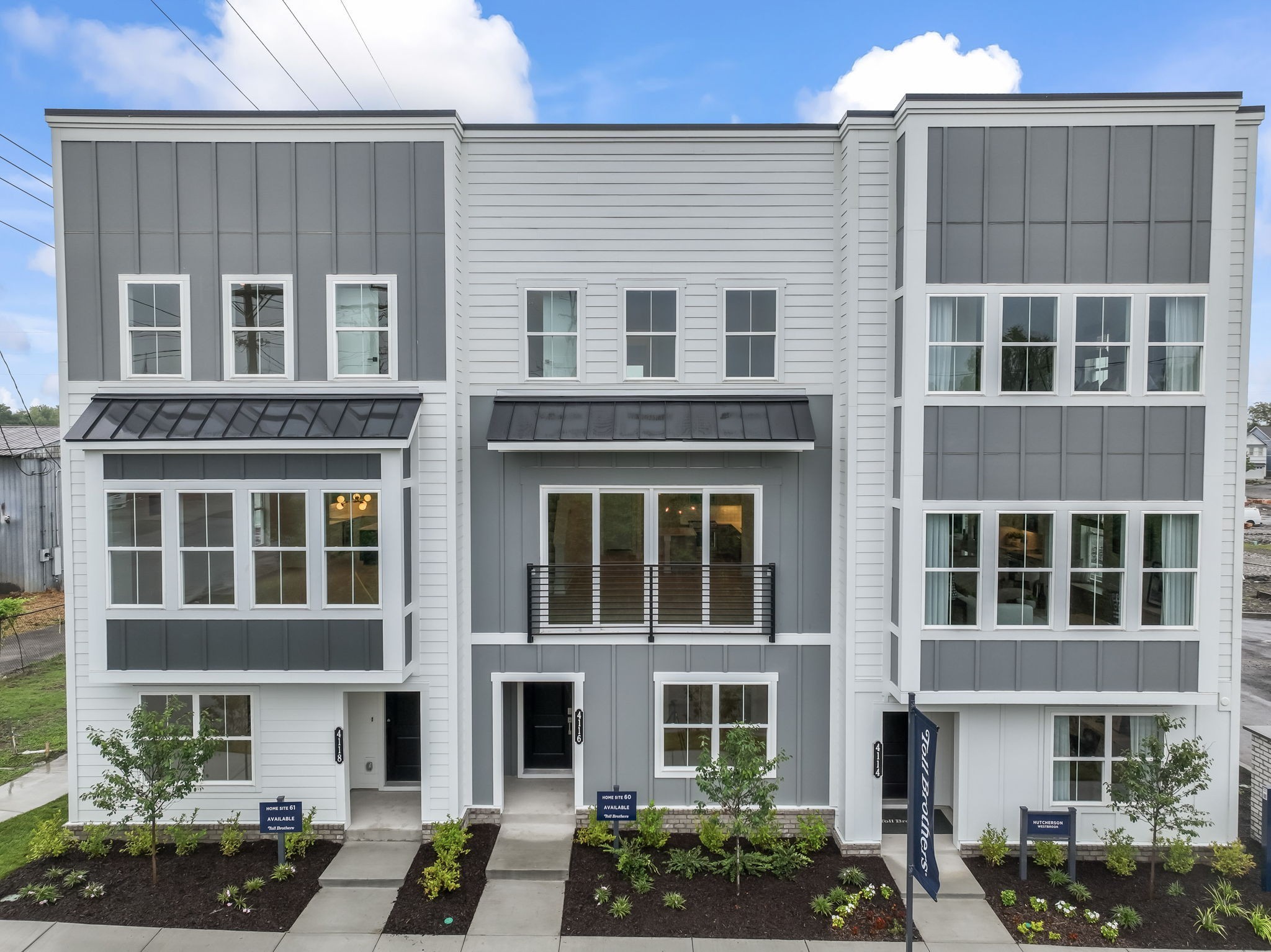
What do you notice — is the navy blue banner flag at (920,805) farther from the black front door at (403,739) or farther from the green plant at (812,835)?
the black front door at (403,739)

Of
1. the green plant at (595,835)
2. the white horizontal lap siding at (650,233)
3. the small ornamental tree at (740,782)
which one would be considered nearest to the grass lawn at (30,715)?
the green plant at (595,835)

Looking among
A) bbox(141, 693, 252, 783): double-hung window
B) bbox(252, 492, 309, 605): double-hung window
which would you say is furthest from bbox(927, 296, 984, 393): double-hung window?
bbox(141, 693, 252, 783): double-hung window

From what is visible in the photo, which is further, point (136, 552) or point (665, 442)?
point (665, 442)

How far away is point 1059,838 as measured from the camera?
980 cm

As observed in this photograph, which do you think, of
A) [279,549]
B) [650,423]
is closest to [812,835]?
[650,423]

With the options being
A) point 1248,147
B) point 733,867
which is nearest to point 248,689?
point 733,867

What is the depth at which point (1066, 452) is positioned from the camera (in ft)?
31.2

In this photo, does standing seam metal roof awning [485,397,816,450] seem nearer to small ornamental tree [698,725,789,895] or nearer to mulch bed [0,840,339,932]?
small ornamental tree [698,725,789,895]

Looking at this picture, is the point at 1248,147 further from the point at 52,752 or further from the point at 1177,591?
the point at 52,752

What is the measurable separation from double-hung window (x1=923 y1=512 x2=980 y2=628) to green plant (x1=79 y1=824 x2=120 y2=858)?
1234cm

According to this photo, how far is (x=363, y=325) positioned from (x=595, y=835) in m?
8.48

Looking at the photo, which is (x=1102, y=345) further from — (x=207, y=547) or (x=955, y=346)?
(x=207, y=547)

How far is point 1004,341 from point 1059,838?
725 cm

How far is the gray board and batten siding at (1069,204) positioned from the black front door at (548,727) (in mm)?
8993
